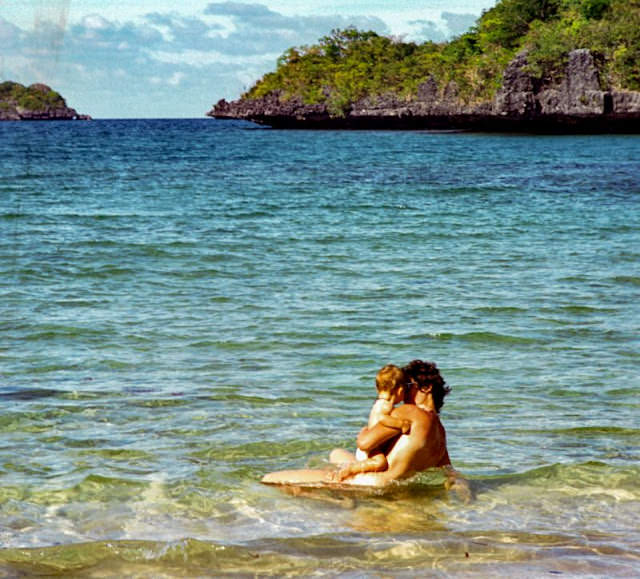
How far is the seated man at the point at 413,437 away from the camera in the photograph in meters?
6.88

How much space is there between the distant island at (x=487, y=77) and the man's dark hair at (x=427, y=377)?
7460 cm

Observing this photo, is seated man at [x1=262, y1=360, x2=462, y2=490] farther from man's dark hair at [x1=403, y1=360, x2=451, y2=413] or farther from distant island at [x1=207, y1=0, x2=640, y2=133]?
distant island at [x1=207, y1=0, x2=640, y2=133]

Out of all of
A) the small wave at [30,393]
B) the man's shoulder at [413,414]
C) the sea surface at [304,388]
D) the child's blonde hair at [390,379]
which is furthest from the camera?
the small wave at [30,393]

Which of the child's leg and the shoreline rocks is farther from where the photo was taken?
the shoreline rocks

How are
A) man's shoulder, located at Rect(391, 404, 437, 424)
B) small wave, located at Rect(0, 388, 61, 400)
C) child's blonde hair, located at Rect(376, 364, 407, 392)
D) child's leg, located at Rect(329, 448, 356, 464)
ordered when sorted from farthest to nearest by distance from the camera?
small wave, located at Rect(0, 388, 61, 400), child's leg, located at Rect(329, 448, 356, 464), man's shoulder, located at Rect(391, 404, 437, 424), child's blonde hair, located at Rect(376, 364, 407, 392)

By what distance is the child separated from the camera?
6.79 m

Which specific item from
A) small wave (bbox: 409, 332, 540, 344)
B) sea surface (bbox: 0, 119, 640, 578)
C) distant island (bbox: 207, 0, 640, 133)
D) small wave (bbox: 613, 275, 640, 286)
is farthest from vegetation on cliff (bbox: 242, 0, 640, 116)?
small wave (bbox: 409, 332, 540, 344)

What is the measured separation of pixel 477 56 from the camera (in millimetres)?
110812

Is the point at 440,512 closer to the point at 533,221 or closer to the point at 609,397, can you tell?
the point at 609,397

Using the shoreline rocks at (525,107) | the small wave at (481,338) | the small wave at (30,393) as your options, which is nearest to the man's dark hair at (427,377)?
the small wave at (30,393)

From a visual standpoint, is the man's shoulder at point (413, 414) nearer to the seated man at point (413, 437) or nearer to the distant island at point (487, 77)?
the seated man at point (413, 437)

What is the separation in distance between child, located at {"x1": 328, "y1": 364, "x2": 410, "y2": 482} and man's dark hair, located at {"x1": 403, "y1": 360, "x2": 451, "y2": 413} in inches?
4.8

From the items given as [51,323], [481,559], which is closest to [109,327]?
[51,323]

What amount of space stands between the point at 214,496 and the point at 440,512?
1.62m
